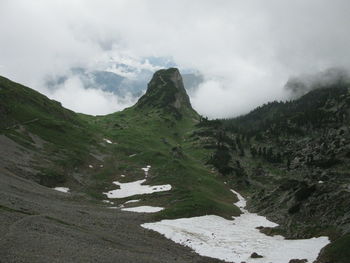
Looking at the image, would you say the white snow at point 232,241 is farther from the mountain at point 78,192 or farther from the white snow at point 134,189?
the white snow at point 134,189

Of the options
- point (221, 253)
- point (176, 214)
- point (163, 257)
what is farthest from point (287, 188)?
point (163, 257)

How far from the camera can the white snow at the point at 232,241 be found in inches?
1705

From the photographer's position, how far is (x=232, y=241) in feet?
170

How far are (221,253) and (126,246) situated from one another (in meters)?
13.1

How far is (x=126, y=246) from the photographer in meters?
39.7

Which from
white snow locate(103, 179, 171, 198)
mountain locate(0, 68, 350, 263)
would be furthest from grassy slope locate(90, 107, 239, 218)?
white snow locate(103, 179, 171, 198)

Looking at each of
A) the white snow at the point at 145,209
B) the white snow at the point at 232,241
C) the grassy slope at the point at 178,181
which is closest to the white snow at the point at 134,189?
the grassy slope at the point at 178,181

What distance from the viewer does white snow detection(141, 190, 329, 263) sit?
142 ft

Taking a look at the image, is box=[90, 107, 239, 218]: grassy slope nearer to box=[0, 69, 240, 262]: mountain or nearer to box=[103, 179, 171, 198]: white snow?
box=[0, 69, 240, 262]: mountain

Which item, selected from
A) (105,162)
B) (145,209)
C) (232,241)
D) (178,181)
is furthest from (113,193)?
(232,241)

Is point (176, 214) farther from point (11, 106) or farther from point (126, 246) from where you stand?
point (11, 106)

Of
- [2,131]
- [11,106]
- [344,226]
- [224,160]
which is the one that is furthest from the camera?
[224,160]

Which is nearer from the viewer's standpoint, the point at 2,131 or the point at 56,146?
the point at 2,131

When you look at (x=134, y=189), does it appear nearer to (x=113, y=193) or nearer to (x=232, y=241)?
(x=113, y=193)
